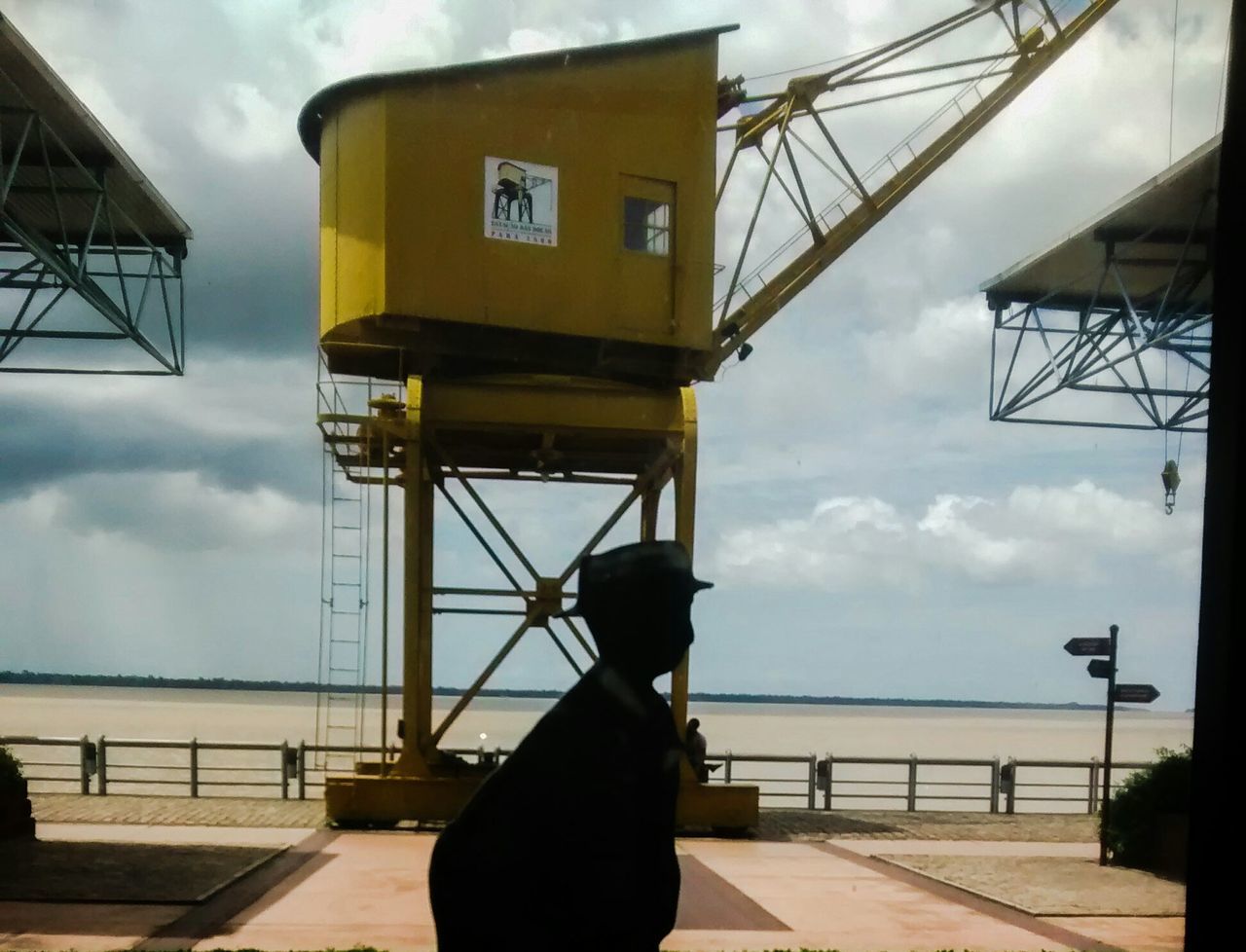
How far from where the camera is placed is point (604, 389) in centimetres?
1180

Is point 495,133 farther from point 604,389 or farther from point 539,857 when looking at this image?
point 539,857

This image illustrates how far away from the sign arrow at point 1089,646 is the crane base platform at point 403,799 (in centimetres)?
419

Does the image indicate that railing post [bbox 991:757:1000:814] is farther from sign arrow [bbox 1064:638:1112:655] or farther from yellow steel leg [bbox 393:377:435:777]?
yellow steel leg [bbox 393:377:435:777]

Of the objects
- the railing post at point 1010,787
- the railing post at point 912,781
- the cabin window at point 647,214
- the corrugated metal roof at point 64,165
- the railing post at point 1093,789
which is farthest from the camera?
the railing post at point 1093,789

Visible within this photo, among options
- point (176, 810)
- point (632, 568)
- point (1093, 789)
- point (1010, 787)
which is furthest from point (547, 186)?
point (1093, 789)

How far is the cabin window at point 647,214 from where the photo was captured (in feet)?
34.8

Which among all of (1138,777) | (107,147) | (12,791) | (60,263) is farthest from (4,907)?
(1138,777)

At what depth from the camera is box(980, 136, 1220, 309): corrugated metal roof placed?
1063 centimetres

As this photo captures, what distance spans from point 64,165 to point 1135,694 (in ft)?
37.0

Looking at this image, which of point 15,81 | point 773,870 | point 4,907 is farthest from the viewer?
point 773,870

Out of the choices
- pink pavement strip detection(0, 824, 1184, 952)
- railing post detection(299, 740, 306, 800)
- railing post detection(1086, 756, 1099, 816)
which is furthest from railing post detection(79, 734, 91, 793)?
railing post detection(1086, 756, 1099, 816)

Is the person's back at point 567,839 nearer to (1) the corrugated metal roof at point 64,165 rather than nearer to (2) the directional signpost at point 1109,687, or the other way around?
(1) the corrugated metal roof at point 64,165

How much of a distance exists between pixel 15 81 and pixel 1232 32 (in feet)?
24.2

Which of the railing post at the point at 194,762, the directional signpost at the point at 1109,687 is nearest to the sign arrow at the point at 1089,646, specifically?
the directional signpost at the point at 1109,687
